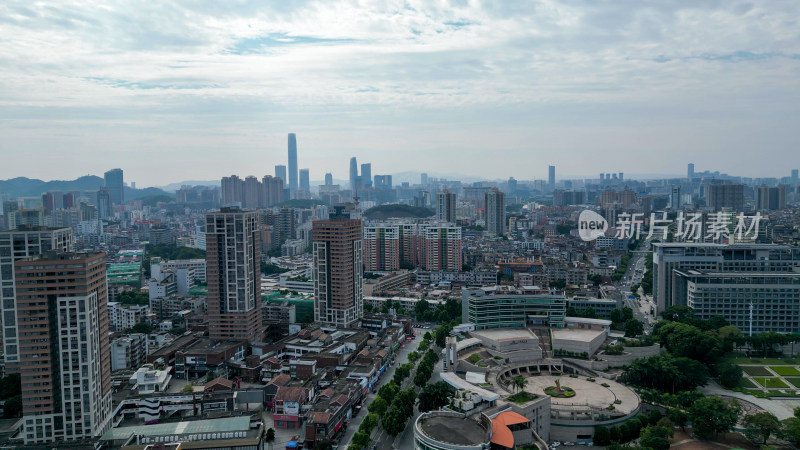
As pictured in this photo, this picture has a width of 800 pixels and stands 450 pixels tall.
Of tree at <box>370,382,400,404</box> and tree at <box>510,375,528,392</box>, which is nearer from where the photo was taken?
tree at <box>510,375,528,392</box>

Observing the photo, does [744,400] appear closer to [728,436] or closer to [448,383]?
[728,436]

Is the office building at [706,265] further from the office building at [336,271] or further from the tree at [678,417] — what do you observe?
the office building at [336,271]

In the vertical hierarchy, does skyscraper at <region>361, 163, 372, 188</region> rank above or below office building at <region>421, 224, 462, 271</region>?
above

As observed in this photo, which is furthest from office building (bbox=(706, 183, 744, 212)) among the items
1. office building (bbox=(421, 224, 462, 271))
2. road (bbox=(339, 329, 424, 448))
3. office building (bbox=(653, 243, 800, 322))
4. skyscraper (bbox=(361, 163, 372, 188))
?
skyscraper (bbox=(361, 163, 372, 188))

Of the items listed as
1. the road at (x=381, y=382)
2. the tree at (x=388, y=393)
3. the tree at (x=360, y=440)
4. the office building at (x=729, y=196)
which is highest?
the office building at (x=729, y=196)

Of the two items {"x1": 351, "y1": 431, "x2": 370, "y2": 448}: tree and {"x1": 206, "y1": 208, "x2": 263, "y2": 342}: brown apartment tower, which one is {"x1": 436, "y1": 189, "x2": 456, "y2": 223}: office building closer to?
{"x1": 206, "y1": 208, "x2": 263, "y2": 342}: brown apartment tower

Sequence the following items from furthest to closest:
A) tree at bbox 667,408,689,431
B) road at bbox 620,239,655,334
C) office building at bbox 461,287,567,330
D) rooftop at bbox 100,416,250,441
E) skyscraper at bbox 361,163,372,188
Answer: skyscraper at bbox 361,163,372,188 < road at bbox 620,239,655,334 < office building at bbox 461,287,567,330 < tree at bbox 667,408,689,431 < rooftop at bbox 100,416,250,441

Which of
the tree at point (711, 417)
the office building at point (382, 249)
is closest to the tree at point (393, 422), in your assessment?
the tree at point (711, 417)
